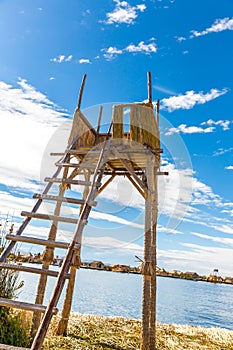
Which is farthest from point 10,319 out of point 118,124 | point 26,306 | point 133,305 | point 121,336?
point 133,305

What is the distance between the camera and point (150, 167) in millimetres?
7852

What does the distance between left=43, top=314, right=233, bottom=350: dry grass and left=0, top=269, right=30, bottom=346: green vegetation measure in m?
1.54

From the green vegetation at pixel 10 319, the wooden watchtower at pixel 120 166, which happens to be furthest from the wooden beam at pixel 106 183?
the green vegetation at pixel 10 319

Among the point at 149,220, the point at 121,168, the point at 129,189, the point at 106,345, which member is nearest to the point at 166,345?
the point at 106,345

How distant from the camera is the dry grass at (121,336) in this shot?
25.0ft

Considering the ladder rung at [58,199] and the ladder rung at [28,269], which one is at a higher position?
the ladder rung at [58,199]

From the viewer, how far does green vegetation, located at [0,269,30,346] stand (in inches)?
209

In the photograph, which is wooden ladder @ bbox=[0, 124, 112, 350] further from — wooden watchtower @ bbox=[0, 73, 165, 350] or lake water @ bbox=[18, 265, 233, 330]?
lake water @ bbox=[18, 265, 233, 330]

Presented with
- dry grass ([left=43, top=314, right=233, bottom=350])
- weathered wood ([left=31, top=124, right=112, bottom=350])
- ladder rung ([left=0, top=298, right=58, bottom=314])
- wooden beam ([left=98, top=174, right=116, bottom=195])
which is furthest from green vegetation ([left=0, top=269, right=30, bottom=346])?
wooden beam ([left=98, top=174, right=116, bottom=195])

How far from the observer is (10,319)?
556 cm

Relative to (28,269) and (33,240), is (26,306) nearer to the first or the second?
(28,269)

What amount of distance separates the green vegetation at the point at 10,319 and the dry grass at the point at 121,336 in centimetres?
154

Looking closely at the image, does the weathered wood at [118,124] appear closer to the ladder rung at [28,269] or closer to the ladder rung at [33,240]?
the ladder rung at [33,240]

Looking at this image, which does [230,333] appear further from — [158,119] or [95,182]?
[95,182]
